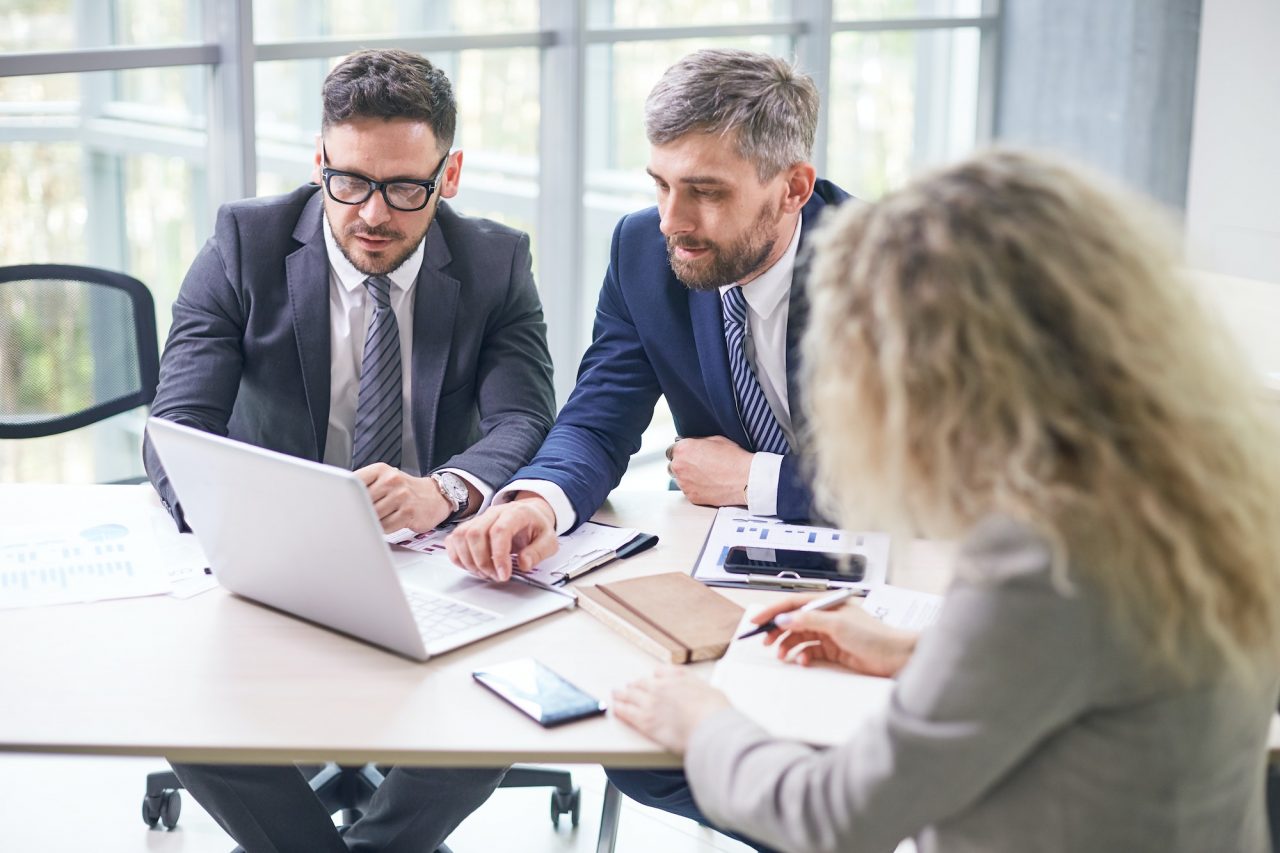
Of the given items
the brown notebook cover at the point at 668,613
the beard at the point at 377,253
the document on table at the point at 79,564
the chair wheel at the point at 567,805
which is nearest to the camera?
the brown notebook cover at the point at 668,613

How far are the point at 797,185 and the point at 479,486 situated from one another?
0.74 m

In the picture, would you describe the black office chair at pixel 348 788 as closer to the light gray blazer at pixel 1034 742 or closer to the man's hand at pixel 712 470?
the man's hand at pixel 712 470

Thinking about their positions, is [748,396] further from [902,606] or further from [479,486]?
[902,606]

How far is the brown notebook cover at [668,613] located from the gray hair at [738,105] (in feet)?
2.44

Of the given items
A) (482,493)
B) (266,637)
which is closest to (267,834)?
(266,637)

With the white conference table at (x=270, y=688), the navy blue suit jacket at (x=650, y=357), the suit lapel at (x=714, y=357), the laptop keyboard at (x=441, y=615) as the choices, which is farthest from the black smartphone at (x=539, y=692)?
the suit lapel at (x=714, y=357)

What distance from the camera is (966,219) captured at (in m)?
1.08

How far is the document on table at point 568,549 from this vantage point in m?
1.83

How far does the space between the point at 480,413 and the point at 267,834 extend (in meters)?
0.80

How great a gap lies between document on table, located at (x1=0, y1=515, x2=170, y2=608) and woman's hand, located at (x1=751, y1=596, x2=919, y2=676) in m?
0.82

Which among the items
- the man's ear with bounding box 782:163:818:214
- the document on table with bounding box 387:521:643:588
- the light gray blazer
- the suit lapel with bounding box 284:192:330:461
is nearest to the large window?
the man's ear with bounding box 782:163:818:214

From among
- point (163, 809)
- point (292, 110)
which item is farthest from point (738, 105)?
point (292, 110)

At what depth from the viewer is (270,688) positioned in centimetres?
150

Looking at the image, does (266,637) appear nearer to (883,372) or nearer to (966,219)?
(883,372)
